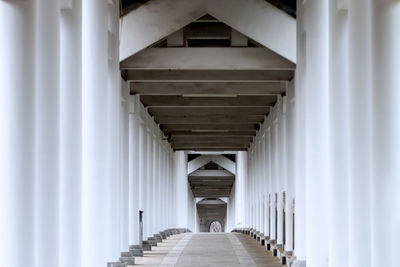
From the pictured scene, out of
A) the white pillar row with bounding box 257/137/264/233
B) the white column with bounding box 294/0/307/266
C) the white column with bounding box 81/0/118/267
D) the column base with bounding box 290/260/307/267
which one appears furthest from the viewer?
the white pillar row with bounding box 257/137/264/233

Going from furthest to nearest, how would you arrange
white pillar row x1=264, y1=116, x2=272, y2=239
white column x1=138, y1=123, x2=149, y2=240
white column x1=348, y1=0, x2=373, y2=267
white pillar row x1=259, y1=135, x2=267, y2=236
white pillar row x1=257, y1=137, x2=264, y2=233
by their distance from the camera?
white pillar row x1=257, y1=137, x2=264, y2=233 < white pillar row x1=259, y1=135, x2=267, y2=236 < white pillar row x1=264, y1=116, x2=272, y2=239 < white column x1=138, y1=123, x2=149, y2=240 < white column x1=348, y1=0, x2=373, y2=267

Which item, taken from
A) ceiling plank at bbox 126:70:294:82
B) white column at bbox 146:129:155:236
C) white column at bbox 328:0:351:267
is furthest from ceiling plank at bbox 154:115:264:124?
white column at bbox 328:0:351:267

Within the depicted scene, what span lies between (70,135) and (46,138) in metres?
2.19

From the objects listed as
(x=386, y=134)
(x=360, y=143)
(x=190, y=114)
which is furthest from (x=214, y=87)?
(x=386, y=134)

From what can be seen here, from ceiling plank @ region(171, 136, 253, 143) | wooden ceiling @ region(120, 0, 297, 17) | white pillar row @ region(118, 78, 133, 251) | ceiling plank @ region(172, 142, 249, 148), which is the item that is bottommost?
white pillar row @ region(118, 78, 133, 251)

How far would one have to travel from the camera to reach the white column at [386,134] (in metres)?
9.91

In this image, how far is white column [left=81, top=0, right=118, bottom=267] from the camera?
1519cm

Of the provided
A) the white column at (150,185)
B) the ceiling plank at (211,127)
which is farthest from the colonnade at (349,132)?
the ceiling plank at (211,127)

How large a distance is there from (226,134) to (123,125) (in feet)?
57.0

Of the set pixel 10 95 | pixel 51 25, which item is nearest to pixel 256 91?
pixel 51 25

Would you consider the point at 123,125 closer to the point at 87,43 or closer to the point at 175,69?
the point at 175,69

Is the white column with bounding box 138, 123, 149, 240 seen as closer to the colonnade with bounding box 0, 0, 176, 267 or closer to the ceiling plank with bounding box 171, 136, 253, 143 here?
the colonnade with bounding box 0, 0, 176, 267

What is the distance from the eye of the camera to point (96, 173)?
15281mm

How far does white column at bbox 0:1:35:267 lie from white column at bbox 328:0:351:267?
5708mm
